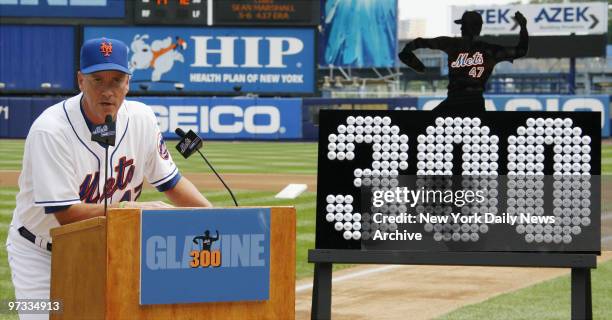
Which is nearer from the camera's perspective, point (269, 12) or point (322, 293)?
point (322, 293)

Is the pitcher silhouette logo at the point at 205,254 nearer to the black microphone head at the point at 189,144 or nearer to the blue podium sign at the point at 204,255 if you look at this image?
the blue podium sign at the point at 204,255

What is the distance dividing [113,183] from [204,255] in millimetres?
960

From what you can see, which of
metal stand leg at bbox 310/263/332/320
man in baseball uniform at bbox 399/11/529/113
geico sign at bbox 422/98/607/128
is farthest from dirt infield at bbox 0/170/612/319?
geico sign at bbox 422/98/607/128

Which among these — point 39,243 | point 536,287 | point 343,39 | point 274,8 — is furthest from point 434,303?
point 343,39

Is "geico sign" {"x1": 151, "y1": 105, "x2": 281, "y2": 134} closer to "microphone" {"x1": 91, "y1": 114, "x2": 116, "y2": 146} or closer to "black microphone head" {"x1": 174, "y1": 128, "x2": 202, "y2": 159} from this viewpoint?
"black microphone head" {"x1": 174, "y1": 128, "x2": 202, "y2": 159}

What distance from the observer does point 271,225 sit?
418 cm

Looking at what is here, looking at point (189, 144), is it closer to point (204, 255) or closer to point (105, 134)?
point (105, 134)

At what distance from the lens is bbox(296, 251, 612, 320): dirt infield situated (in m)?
8.10

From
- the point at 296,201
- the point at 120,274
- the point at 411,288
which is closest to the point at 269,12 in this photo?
the point at 296,201

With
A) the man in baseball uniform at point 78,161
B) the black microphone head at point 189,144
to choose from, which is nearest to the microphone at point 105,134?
the man in baseball uniform at point 78,161

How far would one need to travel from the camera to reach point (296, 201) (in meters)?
16.9

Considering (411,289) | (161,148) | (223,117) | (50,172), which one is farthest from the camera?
(223,117)

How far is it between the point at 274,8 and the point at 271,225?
3880 cm

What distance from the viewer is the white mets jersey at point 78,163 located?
459cm
